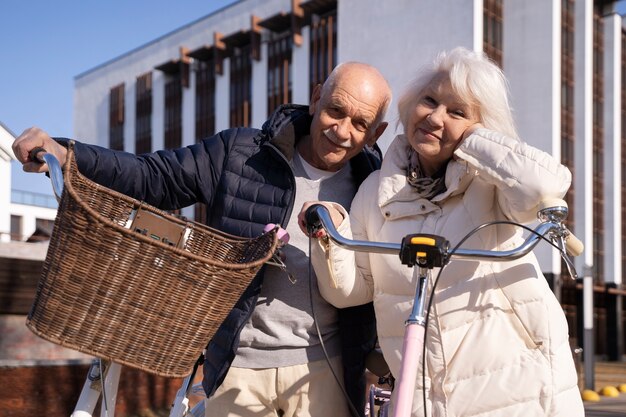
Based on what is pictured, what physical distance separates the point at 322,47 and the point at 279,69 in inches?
106

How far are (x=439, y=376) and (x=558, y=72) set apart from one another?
119ft

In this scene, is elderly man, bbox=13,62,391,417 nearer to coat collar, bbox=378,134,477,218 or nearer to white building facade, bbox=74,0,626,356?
coat collar, bbox=378,134,477,218

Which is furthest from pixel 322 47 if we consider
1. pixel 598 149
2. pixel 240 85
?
pixel 598 149

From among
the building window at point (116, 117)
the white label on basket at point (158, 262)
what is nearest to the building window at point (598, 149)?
the building window at point (116, 117)

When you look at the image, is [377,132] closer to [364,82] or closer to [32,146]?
[364,82]

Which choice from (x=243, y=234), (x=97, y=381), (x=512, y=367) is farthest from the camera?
(x=243, y=234)

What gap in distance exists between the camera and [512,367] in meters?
2.64

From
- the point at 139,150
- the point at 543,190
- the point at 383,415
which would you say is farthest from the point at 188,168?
the point at 139,150

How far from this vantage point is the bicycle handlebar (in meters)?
2.28

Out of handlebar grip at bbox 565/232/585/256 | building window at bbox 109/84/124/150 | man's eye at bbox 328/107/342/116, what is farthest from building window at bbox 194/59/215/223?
handlebar grip at bbox 565/232/585/256

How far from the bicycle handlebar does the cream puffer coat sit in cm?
8

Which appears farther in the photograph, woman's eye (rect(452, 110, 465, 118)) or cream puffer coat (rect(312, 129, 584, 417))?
woman's eye (rect(452, 110, 465, 118))

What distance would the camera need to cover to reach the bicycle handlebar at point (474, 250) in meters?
2.28

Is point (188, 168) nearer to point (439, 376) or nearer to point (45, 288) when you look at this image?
point (45, 288)
